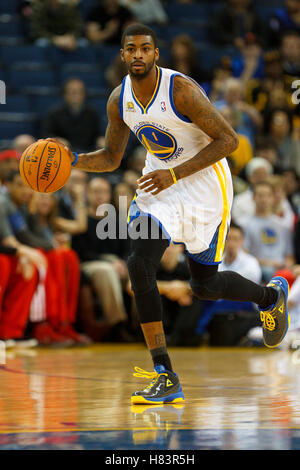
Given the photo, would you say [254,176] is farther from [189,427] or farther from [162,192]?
[189,427]

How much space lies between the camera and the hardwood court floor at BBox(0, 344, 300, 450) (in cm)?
295

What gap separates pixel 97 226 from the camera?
877cm

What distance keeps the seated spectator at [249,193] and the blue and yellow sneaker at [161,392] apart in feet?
16.7

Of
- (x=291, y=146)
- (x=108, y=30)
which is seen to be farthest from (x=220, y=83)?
(x=108, y=30)

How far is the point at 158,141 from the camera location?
4312 millimetres

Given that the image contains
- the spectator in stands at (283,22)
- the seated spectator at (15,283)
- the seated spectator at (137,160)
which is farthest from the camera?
the spectator in stands at (283,22)

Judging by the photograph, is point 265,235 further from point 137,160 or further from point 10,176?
point 10,176

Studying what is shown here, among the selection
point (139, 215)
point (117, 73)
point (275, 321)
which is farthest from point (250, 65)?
point (139, 215)

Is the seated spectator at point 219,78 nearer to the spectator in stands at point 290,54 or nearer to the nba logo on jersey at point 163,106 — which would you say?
the spectator in stands at point 290,54

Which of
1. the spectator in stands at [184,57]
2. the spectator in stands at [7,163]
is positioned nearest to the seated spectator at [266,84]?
the spectator in stands at [184,57]

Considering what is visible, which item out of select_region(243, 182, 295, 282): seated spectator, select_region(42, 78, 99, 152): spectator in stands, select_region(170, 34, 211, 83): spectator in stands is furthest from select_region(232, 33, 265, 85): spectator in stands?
select_region(243, 182, 295, 282): seated spectator

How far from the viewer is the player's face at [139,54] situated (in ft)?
13.4

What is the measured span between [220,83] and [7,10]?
132 inches

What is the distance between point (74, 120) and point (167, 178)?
611 cm
